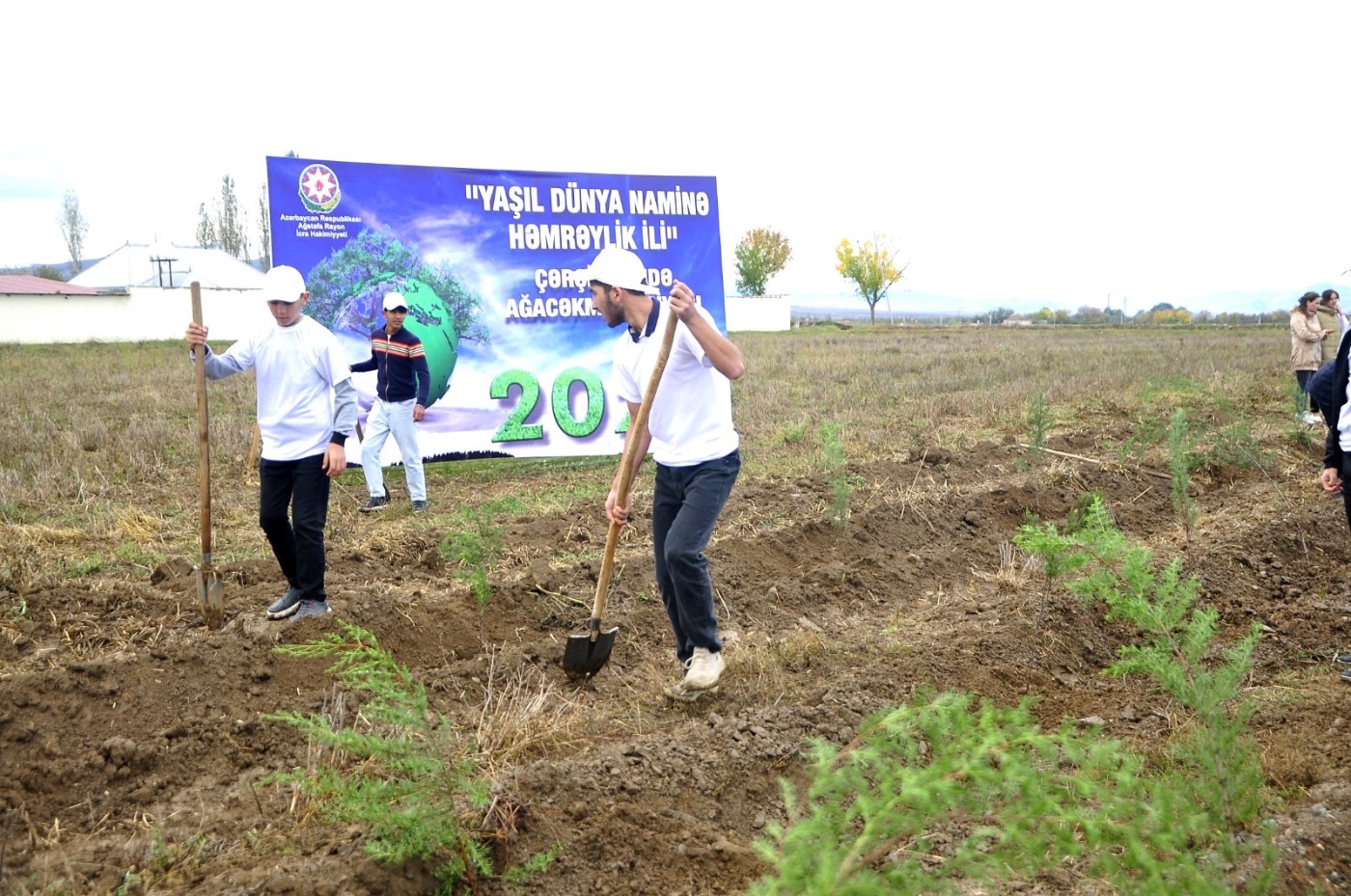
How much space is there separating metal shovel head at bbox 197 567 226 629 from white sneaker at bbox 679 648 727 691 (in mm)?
2693

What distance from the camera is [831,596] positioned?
7.06 m

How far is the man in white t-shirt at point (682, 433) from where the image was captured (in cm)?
475

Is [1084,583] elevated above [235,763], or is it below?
above

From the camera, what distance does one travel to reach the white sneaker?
16.4 feet

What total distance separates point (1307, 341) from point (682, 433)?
1115cm

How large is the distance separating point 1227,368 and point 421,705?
23141mm

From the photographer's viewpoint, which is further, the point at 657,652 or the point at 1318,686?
the point at 657,652

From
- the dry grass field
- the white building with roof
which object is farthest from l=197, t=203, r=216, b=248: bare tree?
the dry grass field

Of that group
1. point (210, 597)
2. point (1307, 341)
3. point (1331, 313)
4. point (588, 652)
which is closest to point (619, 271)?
point (588, 652)

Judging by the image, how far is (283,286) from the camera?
233 inches

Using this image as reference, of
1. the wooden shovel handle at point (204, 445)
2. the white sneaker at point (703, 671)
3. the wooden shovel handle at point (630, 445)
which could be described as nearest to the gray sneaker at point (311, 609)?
the wooden shovel handle at point (204, 445)

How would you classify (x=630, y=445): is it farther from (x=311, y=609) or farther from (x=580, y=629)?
(x=311, y=609)

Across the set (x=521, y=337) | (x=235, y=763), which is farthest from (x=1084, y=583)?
(x=521, y=337)

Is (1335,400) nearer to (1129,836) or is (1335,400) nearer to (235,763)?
(1129,836)
